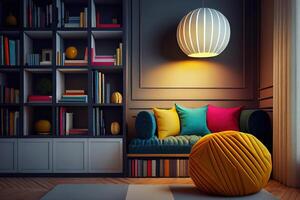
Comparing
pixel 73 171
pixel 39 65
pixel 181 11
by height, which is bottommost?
pixel 73 171

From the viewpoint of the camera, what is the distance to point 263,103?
478 cm

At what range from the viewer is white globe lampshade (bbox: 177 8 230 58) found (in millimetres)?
4441

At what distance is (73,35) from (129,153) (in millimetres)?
1610

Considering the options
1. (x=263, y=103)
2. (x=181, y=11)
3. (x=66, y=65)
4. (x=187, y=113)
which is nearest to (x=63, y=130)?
(x=66, y=65)

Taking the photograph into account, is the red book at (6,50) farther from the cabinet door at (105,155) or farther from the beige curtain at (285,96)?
the beige curtain at (285,96)

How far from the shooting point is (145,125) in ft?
14.2

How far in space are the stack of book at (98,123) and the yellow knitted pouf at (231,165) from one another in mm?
2146

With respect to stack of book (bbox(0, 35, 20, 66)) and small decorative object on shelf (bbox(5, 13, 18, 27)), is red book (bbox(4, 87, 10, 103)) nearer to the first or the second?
stack of book (bbox(0, 35, 20, 66))

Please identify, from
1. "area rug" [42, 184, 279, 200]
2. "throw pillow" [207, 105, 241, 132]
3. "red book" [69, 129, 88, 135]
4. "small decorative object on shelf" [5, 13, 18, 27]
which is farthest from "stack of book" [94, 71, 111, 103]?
"area rug" [42, 184, 279, 200]

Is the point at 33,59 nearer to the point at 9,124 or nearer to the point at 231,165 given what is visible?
the point at 9,124

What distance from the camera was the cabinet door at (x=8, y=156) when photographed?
4.38 m

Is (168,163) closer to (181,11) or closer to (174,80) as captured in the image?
(174,80)

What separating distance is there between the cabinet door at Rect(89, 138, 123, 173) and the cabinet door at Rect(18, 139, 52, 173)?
19.6 inches

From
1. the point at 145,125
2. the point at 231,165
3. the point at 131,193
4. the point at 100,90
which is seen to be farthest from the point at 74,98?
the point at 231,165
